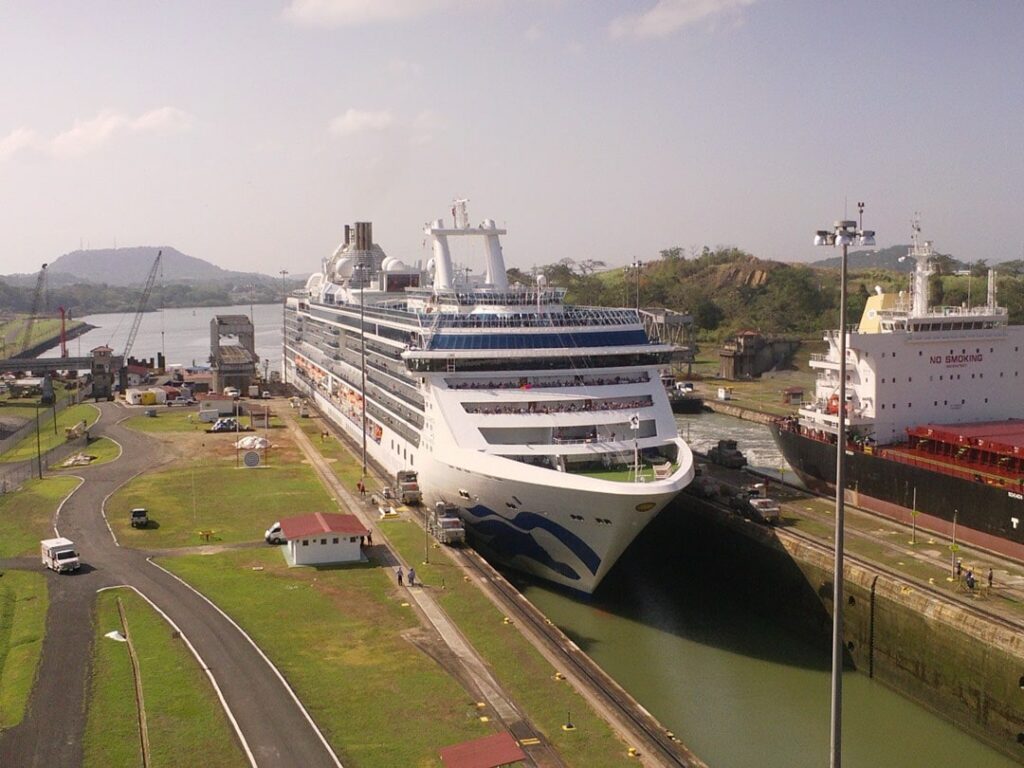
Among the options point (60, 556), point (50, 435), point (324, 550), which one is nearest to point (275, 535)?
point (324, 550)

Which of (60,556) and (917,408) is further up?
(917,408)

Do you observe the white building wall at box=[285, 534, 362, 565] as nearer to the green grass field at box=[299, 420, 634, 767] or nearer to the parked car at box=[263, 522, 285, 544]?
the green grass field at box=[299, 420, 634, 767]

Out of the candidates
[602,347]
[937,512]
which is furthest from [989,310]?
[602,347]

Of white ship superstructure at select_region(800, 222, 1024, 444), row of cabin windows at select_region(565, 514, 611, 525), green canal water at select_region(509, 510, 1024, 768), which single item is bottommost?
green canal water at select_region(509, 510, 1024, 768)

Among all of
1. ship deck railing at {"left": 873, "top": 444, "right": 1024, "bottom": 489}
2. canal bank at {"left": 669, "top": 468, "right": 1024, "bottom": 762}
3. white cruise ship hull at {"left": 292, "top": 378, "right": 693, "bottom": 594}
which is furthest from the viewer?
ship deck railing at {"left": 873, "top": 444, "right": 1024, "bottom": 489}

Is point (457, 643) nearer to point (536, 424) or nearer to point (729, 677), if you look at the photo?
point (729, 677)

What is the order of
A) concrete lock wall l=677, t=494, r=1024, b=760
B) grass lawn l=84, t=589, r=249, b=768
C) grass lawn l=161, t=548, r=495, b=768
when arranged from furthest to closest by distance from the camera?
1. concrete lock wall l=677, t=494, r=1024, b=760
2. grass lawn l=161, t=548, r=495, b=768
3. grass lawn l=84, t=589, r=249, b=768

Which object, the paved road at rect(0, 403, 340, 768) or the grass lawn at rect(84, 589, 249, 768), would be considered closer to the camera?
the grass lawn at rect(84, 589, 249, 768)

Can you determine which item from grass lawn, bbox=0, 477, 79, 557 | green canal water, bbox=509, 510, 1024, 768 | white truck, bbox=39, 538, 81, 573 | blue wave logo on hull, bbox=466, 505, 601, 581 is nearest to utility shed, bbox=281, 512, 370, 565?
blue wave logo on hull, bbox=466, 505, 601, 581

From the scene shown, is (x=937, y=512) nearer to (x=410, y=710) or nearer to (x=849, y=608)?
(x=849, y=608)

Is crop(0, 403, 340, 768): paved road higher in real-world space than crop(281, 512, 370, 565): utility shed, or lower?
lower
